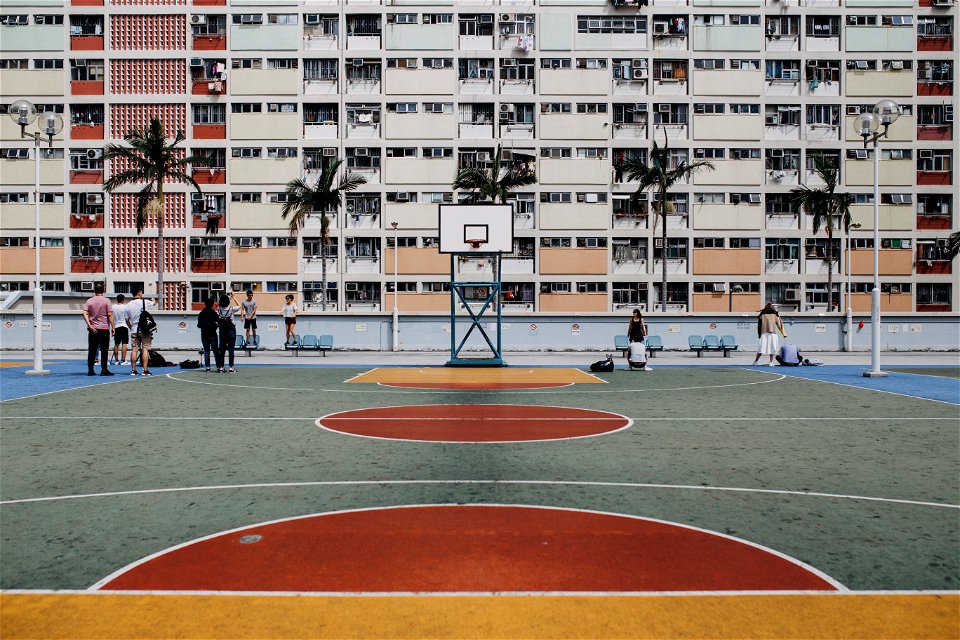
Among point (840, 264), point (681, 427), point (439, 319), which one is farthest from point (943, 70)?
point (681, 427)

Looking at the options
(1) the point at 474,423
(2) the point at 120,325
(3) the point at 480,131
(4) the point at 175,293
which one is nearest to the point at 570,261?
(3) the point at 480,131

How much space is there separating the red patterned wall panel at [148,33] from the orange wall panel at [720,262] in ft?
107

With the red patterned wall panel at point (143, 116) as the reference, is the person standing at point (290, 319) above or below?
below

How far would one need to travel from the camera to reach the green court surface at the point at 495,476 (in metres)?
5.40

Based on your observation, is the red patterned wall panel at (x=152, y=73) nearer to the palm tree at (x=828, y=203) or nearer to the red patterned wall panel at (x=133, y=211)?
the red patterned wall panel at (x=133, y=211)

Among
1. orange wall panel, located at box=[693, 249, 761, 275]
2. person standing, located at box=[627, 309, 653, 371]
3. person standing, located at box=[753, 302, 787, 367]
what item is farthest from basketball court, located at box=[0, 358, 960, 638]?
orange wall panel, located at box=[693, 249, 761, 275]

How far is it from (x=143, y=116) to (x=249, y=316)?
25.0 m

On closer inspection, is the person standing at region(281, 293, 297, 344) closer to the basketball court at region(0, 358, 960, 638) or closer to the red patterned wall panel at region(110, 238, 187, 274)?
the basketball court at region(0, 358, 960, 638)

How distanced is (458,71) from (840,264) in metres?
25.0

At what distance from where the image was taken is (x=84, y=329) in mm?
29219

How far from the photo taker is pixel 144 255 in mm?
45625

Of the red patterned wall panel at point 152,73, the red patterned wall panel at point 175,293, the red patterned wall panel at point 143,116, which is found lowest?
the red patterned wall panel at point 175,293

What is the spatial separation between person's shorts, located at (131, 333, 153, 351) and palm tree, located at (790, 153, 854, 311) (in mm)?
33424

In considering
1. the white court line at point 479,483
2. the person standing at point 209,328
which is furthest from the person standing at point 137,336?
the white court line at point 479,483
